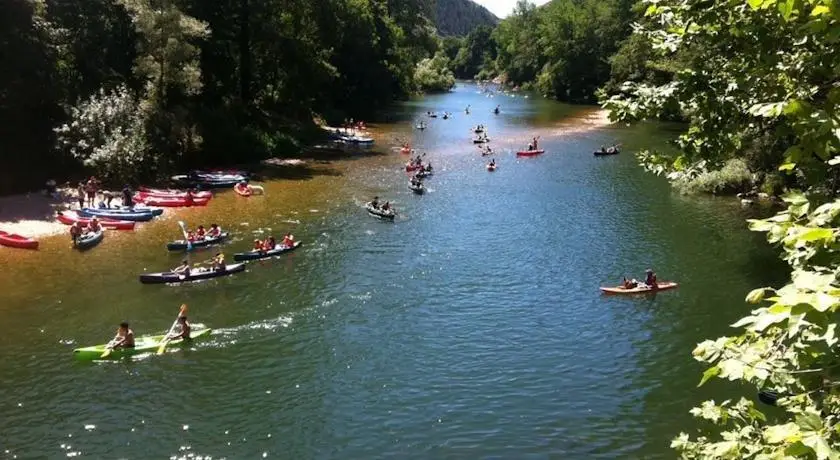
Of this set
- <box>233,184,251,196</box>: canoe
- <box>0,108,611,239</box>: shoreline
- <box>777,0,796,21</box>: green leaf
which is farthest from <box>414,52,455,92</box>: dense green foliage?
<box>777,0,796,21</box>: green leaf

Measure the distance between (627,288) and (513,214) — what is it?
43.8 ft

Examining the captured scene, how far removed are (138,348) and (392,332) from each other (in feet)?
26.7

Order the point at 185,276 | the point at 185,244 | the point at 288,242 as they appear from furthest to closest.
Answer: the point at 288,242
the point at 185,244
the point at 185,276

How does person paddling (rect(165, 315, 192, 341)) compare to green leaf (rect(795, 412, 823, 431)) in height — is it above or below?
below

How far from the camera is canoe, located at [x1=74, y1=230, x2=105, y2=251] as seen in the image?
3139 centimetres

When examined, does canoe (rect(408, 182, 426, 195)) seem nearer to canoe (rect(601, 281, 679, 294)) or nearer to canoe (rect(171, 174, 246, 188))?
canoe (rect(171, 174, 246, 188))

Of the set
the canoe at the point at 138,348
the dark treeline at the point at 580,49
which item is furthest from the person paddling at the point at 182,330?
the dark treeline at the point at 580,49

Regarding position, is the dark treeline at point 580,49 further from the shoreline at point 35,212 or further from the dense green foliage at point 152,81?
the shoreline at point 35,212

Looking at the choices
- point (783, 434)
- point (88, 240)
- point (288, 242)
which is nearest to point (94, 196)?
point (88, 240)

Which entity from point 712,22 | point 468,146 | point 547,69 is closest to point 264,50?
point 468,146

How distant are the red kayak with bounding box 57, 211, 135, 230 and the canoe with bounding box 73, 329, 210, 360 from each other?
44.7 feet

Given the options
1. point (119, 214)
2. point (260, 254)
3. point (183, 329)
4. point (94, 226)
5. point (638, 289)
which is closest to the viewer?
point (183, 329)

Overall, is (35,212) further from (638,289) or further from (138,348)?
(638,289)

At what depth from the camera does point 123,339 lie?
21.4 metres
